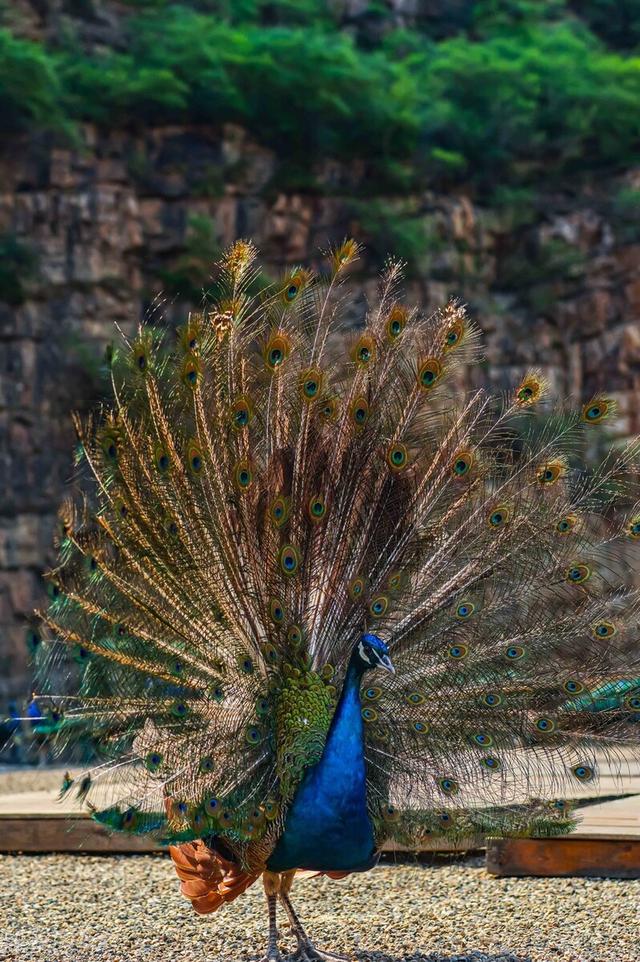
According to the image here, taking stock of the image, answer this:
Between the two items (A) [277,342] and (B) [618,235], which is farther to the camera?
(B) [618,235]

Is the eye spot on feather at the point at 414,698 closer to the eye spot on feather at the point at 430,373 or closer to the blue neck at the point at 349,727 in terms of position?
the blue neck at the point at 349,727

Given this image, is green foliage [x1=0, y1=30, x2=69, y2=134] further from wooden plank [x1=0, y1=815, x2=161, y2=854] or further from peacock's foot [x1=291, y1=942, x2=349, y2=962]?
peacock's foot [x1=291, y1=942, x2=349, y2=962]

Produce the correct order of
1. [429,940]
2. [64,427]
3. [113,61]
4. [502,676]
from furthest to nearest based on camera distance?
[113,61], [64,427], [429,940], [502,676]

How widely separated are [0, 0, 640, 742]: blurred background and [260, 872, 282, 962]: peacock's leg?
13710 millimetres

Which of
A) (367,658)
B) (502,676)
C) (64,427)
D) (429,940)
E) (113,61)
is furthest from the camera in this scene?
(113,61)

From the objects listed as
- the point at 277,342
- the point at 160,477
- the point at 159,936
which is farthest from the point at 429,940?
the point at 277,342

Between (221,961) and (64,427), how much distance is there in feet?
48.9

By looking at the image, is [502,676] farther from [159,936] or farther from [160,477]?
[159,936]

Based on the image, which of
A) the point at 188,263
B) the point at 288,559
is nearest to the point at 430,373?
the point at 288,559

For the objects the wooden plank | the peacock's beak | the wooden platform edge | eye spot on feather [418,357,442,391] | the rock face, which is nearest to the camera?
the peacock's beak

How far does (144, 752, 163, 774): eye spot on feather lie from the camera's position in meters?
4.14

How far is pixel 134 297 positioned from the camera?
19.6 metres

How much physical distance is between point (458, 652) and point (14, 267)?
15.3 metres

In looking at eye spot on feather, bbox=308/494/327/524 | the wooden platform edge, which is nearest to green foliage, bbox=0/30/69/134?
the wooden platform edge
